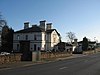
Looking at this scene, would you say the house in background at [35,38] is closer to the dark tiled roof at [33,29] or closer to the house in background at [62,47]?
the dark tiled roof at [33,29]

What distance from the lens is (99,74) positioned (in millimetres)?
20891

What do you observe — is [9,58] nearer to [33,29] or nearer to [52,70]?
[52,70]

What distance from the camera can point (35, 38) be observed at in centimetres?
8444

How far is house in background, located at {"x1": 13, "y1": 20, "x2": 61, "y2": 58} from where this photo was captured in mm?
83625

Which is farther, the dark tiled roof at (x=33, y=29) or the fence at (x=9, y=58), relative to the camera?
the dark tiled roof at (x=33, y=29)

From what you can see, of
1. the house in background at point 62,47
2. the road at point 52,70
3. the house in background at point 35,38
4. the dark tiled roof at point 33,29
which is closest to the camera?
the road at point 52,70

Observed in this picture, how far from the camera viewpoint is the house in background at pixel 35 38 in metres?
83.6

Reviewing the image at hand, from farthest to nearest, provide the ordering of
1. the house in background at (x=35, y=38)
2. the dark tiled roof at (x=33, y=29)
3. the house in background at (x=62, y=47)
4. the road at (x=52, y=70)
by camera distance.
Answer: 1. the house in background at (x=62, y=47)
2. the dark tiled roof at (x=33, y=29)
3. the house in background at (x=35, y=38)
4. the road at (x=52, y=70)

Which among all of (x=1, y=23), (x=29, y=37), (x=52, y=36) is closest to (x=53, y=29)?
(x=52, y=36)

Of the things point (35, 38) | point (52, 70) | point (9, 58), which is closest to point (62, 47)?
point (35, 38)

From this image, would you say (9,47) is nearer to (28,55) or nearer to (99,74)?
(28,55)

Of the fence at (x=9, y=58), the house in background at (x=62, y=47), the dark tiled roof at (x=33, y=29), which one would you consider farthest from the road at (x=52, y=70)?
the house in background at (x=62, y=47)

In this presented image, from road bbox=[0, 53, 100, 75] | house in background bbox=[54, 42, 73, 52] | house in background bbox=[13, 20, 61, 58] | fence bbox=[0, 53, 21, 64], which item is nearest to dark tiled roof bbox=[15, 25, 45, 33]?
house in background bbox=[13, 20, 61, 58]

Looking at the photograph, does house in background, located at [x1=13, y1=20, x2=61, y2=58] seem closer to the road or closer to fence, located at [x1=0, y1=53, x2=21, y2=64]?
fence, located at [x1=0, y1=53, x2=21, y2=64]
